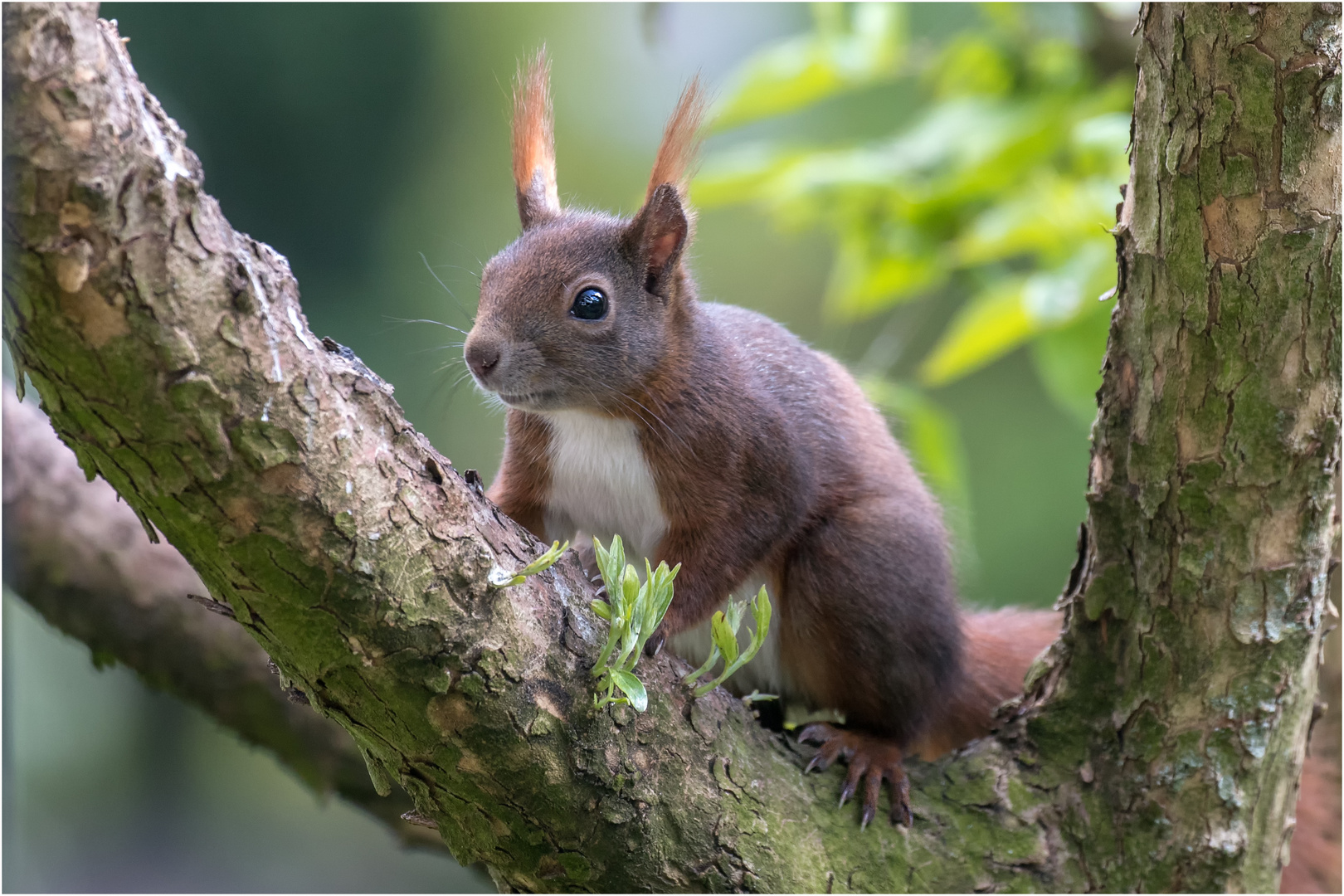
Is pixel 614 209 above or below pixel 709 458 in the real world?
above

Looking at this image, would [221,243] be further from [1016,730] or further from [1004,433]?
[1004,433]

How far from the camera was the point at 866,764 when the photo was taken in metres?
1.63

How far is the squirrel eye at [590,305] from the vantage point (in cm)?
169

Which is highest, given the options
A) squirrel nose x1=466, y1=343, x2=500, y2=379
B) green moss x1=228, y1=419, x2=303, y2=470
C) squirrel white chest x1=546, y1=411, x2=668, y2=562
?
squirrel nose x1=466, y1=343, x2=500, y2=379

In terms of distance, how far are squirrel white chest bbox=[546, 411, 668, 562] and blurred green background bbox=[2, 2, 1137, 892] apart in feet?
0.70

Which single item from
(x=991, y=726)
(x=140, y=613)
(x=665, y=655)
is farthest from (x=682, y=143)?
(x=140, y=613)

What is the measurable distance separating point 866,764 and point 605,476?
1.97 feet

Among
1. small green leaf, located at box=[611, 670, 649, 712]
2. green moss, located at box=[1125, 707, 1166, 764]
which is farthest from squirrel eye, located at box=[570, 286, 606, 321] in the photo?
green moss, located at box=[1125, 707, 1166, 764]

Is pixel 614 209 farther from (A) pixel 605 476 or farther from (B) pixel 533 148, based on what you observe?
(A) pixel 605 476

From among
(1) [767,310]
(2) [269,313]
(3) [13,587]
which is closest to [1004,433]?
(1) [767,310]

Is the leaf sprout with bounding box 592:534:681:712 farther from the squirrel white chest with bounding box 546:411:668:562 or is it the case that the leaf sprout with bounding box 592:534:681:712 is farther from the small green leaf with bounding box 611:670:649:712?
the squirrel white chest with bounding box 546:411:668:562

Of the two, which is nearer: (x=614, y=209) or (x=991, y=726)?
(x=991, y=726)

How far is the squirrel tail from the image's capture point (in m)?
1.90

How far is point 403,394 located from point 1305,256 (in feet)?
9.35
